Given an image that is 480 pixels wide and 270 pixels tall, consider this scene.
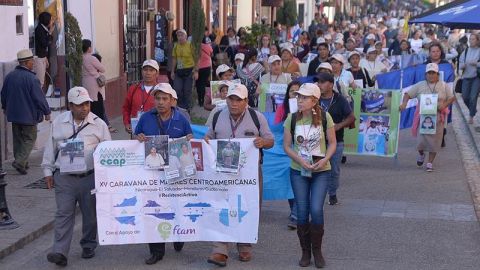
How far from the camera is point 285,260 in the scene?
8.33 metres

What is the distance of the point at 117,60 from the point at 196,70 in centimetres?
196

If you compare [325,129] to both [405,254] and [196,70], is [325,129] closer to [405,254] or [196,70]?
[405,254]

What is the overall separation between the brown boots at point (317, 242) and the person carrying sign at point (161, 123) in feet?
4.62

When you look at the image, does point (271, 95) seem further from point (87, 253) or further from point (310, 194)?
point (87, 253)

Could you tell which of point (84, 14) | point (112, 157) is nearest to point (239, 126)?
point (112, 157)

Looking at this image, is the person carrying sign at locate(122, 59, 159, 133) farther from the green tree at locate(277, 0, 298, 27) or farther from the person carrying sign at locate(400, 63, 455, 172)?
the green tree at locate(277, 0, 298, 27)

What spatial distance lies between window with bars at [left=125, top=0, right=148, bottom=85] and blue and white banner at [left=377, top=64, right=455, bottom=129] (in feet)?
23.9

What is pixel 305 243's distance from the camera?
8047mm

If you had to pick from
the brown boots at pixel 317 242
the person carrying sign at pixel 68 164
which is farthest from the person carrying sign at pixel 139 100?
the brown boots at pixel 317 242

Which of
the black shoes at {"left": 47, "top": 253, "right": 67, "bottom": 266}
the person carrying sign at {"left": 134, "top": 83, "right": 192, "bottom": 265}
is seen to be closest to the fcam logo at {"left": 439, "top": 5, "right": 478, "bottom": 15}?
the person carrying sign at {"left": 134, "top": 83, "right": 192, "bottom": 265}

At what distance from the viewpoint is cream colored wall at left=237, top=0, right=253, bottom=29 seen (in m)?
36.8

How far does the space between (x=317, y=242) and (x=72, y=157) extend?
2.35m

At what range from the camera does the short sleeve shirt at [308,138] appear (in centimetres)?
789

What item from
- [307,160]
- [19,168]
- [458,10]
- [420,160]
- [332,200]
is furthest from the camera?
[420,160]
